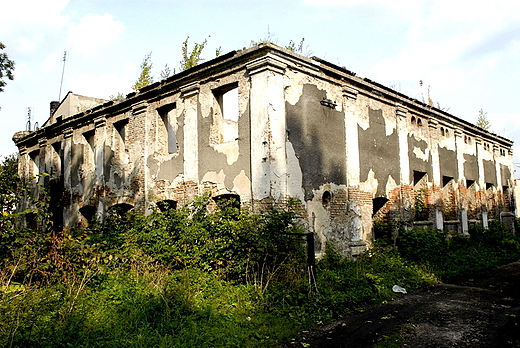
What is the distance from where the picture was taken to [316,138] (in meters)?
9.74

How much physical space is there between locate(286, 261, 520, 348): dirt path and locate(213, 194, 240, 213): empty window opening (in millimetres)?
3293

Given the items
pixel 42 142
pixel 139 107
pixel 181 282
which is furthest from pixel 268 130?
pixel 42 142

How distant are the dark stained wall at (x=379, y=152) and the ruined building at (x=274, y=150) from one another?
5 centimetres

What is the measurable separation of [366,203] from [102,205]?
835cm

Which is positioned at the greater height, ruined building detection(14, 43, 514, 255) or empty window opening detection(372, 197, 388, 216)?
ruined building detection(14, 43, 514, 255)

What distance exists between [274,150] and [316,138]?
56.5 inches

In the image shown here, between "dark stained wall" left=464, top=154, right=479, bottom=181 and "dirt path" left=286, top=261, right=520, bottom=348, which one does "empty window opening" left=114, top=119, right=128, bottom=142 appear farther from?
"dark stained wall" left=464, top=154, right=479, bottom=181

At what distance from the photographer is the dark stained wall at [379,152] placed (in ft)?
36.8

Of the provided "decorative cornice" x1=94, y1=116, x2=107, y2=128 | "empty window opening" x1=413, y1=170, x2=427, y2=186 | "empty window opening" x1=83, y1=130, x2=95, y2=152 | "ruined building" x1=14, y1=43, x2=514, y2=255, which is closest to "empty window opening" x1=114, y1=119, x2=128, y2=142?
"ruined building" x1=14, y1=43, x2=514, y2=255

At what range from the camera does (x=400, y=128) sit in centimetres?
1277

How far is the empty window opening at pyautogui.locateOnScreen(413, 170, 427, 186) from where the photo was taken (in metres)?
13.9

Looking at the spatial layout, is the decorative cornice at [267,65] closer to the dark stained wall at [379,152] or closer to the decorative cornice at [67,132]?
the dark stained wall at [379,152]

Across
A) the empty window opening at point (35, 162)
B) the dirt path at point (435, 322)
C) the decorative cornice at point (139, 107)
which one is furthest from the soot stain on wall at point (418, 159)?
the empty window opening at point (35, 162)

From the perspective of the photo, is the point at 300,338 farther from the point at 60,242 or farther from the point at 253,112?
the point at 253,112
